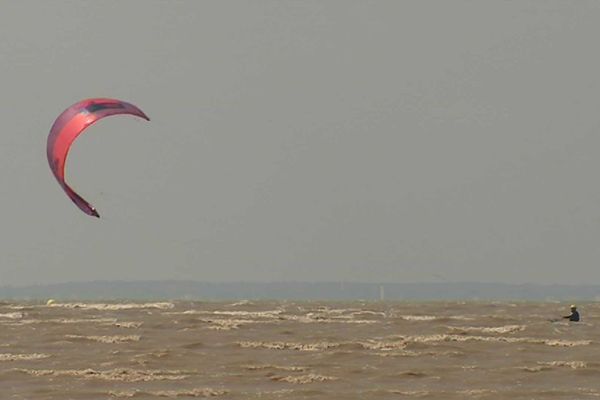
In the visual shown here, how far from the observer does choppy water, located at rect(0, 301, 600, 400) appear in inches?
1060

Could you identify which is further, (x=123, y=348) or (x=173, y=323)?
(x=173, y=323)

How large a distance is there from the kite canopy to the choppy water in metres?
5.82

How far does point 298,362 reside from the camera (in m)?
33.8

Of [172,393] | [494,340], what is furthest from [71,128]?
[172,393]

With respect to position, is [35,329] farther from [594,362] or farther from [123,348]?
[594,362]

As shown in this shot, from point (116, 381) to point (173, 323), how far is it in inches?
1064

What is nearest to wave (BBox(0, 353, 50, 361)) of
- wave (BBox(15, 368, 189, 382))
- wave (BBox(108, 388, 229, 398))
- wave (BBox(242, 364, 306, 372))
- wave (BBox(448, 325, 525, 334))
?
wave (BBox(15, 368, 189, 382))

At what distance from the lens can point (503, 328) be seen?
2028 inches

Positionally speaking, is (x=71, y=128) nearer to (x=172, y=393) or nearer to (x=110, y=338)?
(x=110, y=338)

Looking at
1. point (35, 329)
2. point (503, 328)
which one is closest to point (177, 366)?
point (35, 329)

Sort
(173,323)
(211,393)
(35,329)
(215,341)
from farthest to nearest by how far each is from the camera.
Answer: (173,323) → (35,329) → (215,341) → (211,393)

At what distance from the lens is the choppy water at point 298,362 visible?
26.9 meters

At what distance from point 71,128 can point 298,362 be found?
14.3 meters

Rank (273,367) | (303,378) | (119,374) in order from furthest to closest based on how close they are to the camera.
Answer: (273,367) < (119,374) < (303,378)
